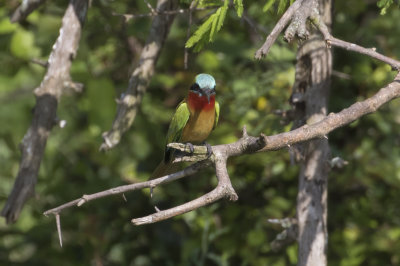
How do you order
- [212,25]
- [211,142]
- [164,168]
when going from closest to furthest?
[212,25] < [164,168] < [211,142]

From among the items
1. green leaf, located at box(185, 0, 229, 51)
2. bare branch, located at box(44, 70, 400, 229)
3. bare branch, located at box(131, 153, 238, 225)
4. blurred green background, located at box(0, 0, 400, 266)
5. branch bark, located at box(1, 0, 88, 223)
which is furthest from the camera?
blurred green background, located at box(0, 0, 400, 266)

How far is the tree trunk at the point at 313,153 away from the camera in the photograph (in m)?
3.48

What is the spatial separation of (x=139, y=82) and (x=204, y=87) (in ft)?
1.77

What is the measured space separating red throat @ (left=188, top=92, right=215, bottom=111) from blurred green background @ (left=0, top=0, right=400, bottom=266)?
11.6 inches

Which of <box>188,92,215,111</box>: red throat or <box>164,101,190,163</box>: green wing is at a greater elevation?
<box>188,92,215,111</box>: red throat

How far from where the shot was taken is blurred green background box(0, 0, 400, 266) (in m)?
4.60

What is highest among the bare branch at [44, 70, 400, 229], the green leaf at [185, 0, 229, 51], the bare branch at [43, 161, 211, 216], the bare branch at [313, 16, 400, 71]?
the green leaf at [185, 0, 229, 51]

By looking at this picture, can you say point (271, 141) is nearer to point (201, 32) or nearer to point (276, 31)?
point (276, 31)

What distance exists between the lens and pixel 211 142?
4621mm

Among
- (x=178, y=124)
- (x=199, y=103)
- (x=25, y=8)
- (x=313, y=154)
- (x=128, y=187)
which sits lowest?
(x=128, y=187)

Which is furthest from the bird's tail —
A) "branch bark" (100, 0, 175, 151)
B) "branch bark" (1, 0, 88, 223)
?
"branch bark" (1, 0, 88, 223)

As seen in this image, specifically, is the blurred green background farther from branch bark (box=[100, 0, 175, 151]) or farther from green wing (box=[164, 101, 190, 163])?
green wing (box=[164, 101, 190, 163])

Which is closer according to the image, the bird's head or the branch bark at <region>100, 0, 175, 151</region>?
the branch bark at <region>100, 0, 175, 151</region>

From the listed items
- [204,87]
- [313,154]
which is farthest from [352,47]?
[204,87]
